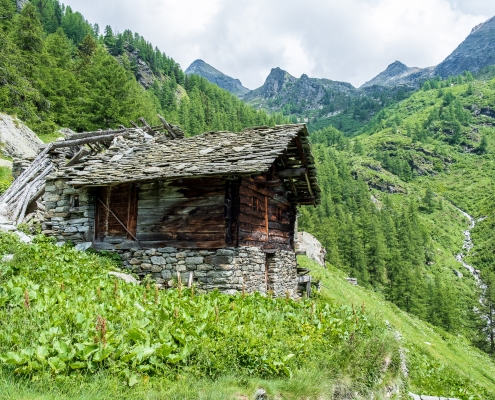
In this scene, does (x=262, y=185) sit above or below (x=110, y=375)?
above

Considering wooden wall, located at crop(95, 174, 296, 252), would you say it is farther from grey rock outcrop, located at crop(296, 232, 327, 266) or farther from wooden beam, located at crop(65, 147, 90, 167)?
grey rock outcrop, located at crop(296, 232, 327, 266)

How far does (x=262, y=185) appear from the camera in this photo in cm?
1303

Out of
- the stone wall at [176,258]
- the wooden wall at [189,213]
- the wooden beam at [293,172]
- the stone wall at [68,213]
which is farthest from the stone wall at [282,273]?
the stone wall at [68,213]

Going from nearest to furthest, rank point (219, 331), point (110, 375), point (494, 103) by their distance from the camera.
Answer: point (110, 375) → point (219, 331) → point (494, 103)

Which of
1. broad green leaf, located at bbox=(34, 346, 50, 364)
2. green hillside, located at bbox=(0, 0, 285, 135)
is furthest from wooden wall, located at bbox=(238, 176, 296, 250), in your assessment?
green hillside, located at bbox=(0, 0, 285, 135)

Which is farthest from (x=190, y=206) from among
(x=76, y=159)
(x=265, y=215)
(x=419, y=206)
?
(x=419, y=206)

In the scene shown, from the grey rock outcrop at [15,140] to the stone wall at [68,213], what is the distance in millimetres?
9233

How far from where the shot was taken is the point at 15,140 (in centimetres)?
2209

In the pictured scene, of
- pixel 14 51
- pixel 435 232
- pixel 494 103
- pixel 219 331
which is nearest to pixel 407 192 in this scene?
pixel 435 232

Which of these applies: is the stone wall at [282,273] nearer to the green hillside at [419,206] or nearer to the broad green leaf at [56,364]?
the broad green leaf at [56,364]

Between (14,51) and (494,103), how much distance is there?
217 metres

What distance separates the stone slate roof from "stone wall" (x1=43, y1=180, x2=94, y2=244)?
0.59m

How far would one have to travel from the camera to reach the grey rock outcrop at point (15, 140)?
21.3 m

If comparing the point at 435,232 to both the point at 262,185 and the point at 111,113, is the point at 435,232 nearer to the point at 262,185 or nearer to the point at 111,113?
the point at 111,113
